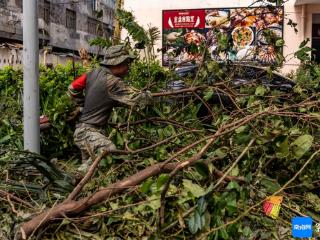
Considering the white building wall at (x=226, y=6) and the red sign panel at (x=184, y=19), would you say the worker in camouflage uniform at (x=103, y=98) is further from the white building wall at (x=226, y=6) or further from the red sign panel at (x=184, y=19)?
the red sign panel at (x=184, y=19)

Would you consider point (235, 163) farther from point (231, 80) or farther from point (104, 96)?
point (231, 80)

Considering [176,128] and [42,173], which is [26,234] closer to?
[42,173]

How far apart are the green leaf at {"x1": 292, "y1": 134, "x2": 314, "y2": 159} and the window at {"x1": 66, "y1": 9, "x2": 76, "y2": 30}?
29350mm

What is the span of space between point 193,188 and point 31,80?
2.03m

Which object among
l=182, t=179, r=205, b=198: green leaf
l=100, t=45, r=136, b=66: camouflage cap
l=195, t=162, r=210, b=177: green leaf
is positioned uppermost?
l=100, t=45, r=136, b=66: camouflage cap

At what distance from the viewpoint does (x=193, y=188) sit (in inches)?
119

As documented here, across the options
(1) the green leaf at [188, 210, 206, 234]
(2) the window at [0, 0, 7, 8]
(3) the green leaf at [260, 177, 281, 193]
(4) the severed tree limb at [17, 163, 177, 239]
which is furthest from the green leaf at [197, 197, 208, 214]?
(2) the window at [0, 0, 7, 8]

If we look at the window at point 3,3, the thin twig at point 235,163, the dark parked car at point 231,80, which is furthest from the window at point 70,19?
the thin twig at point 235,163

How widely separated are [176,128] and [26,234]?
2422mm

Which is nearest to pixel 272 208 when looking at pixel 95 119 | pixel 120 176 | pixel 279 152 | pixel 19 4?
pixel 279 152

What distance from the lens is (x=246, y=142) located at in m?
3.34

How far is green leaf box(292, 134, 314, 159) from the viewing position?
10.6 feet

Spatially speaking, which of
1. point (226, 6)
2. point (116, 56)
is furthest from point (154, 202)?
point (226, 6)

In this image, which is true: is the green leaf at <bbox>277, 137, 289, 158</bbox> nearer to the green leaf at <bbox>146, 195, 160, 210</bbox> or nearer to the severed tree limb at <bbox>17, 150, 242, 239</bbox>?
the severed tree limb at <bbox>17, 150, 242, 239</bbox>
